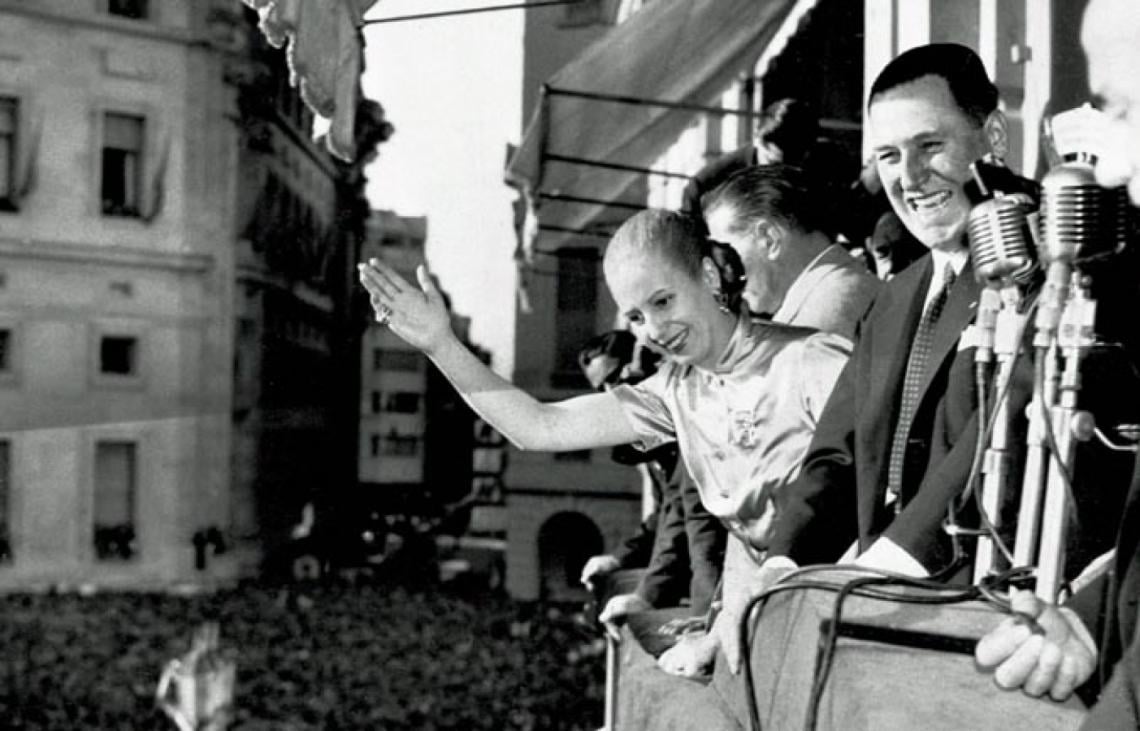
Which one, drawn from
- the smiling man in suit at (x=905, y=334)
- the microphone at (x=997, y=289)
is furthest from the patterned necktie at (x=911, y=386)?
the microphone at (x=997, y=289)

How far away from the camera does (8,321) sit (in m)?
27.0

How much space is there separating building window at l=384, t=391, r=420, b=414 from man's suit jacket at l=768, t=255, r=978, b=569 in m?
24.2

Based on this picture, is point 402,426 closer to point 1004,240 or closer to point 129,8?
point 129,8

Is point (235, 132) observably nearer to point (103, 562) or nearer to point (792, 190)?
point (103, 562)

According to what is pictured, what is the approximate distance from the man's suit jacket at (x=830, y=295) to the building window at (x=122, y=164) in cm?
2592

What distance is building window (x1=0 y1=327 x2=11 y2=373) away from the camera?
2466cm

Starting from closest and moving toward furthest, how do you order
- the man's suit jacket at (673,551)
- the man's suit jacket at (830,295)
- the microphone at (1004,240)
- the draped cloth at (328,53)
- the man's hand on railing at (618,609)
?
1. the microphone at (1004,240)
2. the man's suit jacket at (830,295)
3. the man's suit jacket at (673,551)
4. the man's hand on railing at (618,609)
5. the draped cloth at (328,53)

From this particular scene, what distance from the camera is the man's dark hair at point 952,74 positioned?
1990mm

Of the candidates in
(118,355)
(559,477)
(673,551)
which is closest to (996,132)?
(673,551)

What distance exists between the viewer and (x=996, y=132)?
203 centimetres

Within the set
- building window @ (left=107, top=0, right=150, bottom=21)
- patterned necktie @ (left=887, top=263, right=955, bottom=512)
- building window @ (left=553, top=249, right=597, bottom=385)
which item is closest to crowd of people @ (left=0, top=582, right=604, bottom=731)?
building window @ (left=553, top=249, right=597, bottom=385)

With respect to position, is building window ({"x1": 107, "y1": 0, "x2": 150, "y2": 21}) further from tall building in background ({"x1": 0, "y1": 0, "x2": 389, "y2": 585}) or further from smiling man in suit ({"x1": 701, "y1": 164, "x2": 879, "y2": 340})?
smiling man in suit ({"x1": 701, "y1": 164, "x2": 879, "y2": 340})

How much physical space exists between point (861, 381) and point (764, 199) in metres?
0.71

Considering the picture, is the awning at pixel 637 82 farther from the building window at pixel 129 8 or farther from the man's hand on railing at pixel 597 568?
the building window at pixel 129 8
